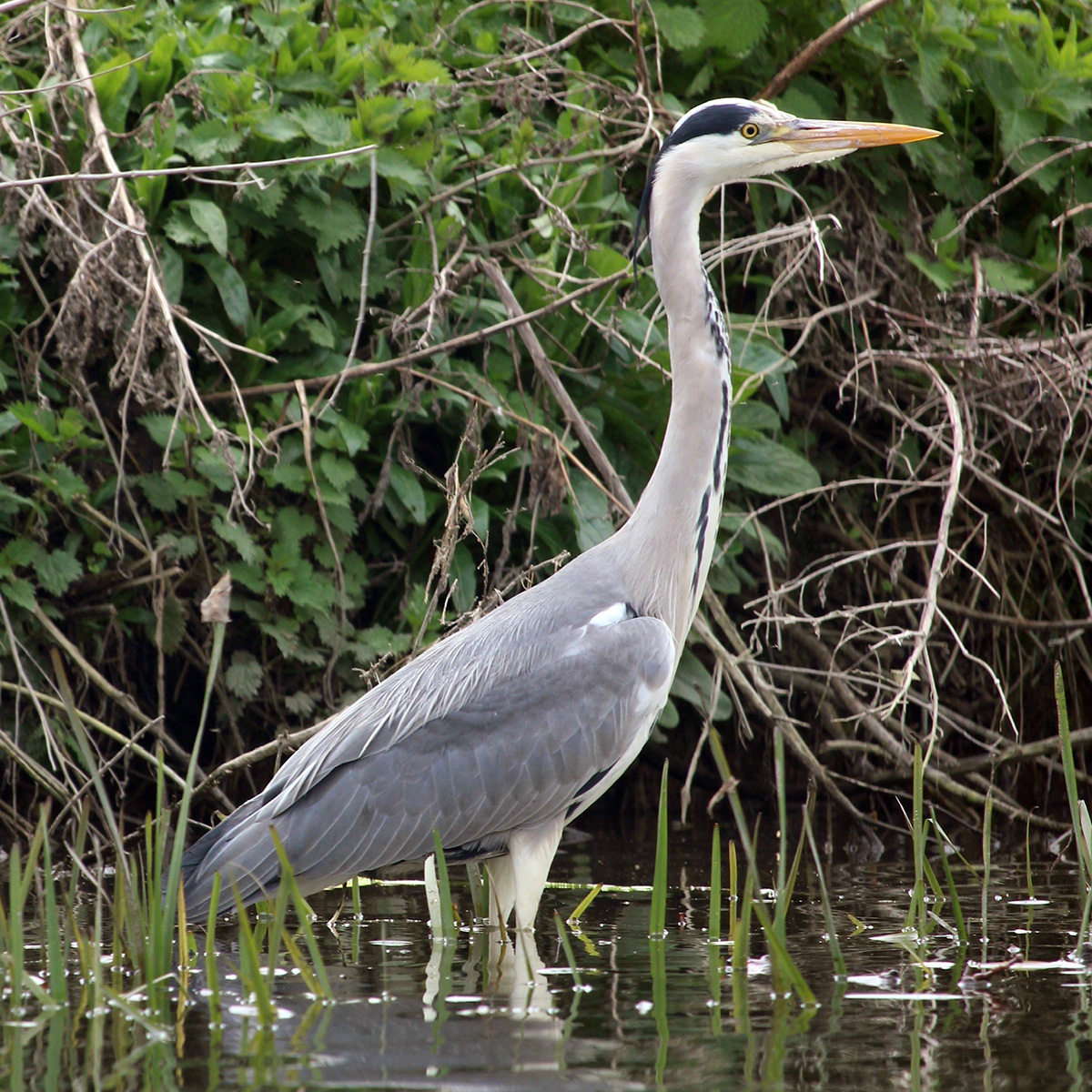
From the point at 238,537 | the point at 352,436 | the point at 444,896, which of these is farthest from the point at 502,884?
the point at 352,436

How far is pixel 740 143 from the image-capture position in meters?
4.28

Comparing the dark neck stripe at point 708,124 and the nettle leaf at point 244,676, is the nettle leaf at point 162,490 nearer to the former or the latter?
the nettle leaf at point 244,676

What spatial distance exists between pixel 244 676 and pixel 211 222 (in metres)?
1.54

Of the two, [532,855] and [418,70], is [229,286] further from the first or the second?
[532,855]

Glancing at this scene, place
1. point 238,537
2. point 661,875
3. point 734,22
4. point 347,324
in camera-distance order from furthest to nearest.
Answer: point 734,22, point 347,324, point 238,537, point 661,875

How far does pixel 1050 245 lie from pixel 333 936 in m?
4.25

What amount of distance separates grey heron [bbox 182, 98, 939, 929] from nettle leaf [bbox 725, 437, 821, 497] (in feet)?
3.65

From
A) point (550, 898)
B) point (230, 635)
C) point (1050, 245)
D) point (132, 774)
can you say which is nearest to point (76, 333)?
point (230, 635)

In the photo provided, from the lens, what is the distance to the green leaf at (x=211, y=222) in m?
4.76

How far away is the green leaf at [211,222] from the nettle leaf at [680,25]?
1922mm

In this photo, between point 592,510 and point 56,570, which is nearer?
point 56,570

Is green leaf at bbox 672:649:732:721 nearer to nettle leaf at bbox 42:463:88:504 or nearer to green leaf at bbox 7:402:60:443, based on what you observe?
nettle leaf at bbox 42:463:88:504

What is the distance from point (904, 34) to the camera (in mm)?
5746

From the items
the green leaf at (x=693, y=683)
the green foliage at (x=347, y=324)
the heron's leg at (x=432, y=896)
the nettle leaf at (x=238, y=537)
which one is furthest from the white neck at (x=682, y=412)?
the nettle leaf at (x=238, y=537)
